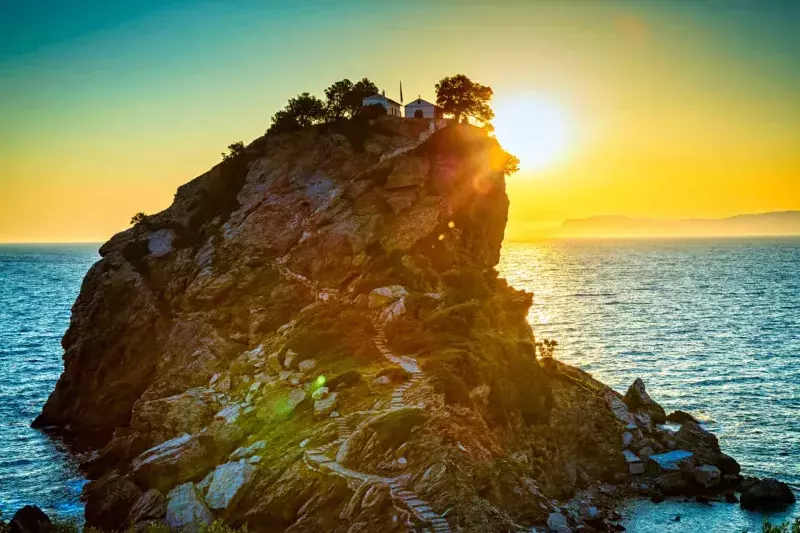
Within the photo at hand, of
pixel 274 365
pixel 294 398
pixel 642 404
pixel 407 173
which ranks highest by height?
pixel 407 173

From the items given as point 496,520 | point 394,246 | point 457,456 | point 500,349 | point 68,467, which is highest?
point 394,246

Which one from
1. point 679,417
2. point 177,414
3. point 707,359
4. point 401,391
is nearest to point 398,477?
point 401,391

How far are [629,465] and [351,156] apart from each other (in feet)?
170

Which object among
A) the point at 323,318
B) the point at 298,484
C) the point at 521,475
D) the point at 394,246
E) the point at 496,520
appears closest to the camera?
the point at 496,520

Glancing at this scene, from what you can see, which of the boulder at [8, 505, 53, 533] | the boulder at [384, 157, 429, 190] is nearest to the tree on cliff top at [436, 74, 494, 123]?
the boulder at [384, 157, 429, 190]

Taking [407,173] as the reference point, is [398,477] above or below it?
below

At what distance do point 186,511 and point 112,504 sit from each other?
7.81m

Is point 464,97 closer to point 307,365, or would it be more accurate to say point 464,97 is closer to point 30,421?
point 307,365

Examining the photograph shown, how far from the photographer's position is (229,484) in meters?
45.7

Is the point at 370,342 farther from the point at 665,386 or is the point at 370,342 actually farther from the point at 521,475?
the point at 665,386

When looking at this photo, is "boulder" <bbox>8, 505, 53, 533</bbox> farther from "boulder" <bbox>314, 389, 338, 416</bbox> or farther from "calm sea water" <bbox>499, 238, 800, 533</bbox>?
"calm sea water" <bbox>499, 238, 800, 533</bbox>

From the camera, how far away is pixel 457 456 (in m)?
43.3

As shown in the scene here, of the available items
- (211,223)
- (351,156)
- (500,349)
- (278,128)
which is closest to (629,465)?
(500,349)

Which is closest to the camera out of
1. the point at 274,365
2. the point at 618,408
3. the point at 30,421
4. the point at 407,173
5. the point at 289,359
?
the point at 289,359
